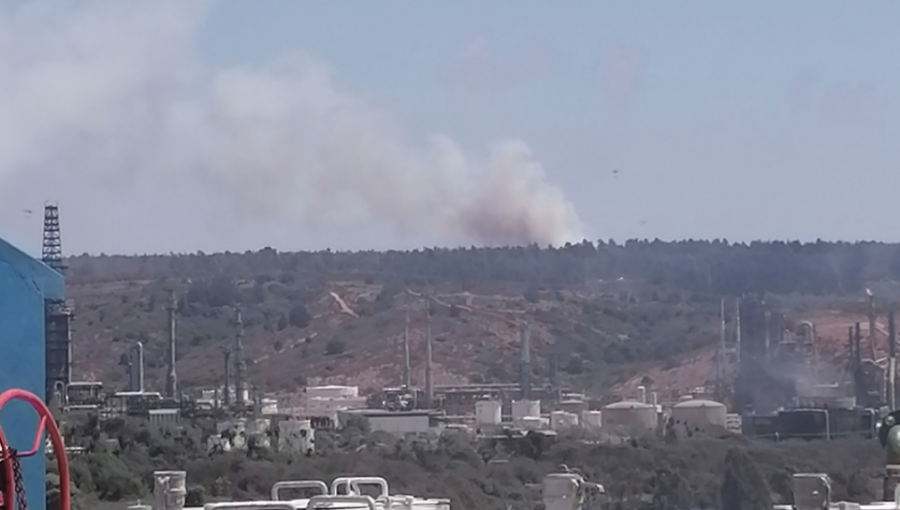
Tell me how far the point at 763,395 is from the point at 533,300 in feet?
145

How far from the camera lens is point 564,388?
106000 millimetres

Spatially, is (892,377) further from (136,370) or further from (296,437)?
(136,370)

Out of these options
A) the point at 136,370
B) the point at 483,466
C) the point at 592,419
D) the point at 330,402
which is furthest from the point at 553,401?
the point at 483,466

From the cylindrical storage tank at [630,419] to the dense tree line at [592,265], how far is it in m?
51.4

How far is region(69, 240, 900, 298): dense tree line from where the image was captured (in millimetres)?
137000

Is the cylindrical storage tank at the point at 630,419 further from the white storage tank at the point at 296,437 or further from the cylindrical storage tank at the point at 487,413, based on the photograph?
the white storage tank at the point at 296,437

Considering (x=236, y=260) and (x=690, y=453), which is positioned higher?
(x=236, y=260)

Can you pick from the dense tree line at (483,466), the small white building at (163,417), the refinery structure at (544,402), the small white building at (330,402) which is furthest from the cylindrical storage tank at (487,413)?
the small white building at (163,417)

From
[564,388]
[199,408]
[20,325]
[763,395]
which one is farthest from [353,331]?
[20,325]

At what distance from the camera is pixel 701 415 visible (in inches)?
3061

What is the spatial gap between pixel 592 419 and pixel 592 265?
245 feet

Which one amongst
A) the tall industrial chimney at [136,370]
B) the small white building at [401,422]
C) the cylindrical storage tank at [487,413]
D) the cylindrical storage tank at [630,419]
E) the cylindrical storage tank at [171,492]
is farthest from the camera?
the tall industrial chimney at [136,370]

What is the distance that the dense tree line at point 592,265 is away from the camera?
137000 millimetres

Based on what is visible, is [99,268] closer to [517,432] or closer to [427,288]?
[427,288]
